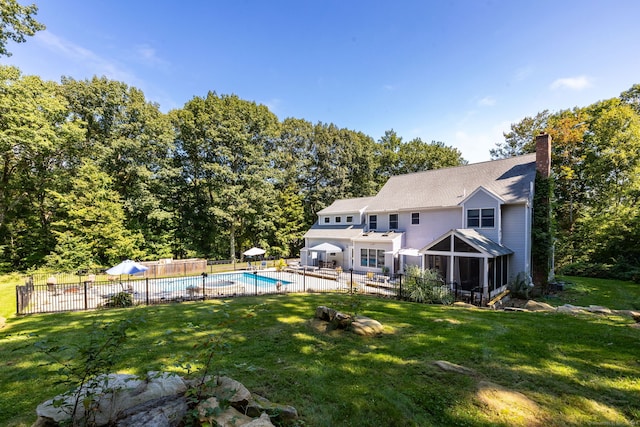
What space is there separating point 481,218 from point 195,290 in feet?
56.1

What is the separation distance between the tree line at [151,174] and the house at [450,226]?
9146 mm

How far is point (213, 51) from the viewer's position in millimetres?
16422

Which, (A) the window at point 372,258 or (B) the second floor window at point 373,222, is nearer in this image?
(A) the window at point 372,258

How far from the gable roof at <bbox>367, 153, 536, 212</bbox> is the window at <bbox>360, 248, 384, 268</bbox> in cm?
345

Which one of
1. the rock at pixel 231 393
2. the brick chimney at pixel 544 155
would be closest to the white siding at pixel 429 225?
the brick chimney at pixel 544 155

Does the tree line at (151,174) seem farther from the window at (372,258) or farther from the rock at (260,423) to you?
the rock at (260,423)

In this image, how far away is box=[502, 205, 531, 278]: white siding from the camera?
1496cm

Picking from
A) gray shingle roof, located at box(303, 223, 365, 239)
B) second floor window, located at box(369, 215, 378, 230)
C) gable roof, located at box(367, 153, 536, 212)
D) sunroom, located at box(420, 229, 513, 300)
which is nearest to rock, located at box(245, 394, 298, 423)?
sunroom, located at box(420, 229, 513, 300)

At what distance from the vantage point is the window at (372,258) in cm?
1972

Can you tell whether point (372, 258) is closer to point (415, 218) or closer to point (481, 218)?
point (415, 218)

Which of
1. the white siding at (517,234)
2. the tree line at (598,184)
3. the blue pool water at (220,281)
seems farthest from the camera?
the tree line at (598,184)

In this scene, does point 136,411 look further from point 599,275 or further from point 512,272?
point 599,275

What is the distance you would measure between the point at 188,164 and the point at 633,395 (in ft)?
104

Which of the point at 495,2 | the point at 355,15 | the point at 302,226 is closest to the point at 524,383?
the point at 495,2
